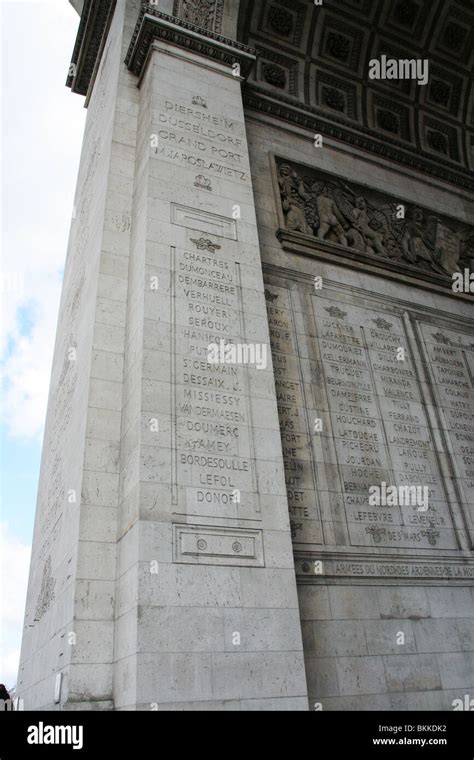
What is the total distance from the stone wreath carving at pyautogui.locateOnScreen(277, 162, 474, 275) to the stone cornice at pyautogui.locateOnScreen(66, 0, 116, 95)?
7.41m

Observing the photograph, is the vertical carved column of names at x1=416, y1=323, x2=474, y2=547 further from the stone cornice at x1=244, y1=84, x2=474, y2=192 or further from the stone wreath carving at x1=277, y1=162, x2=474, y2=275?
the stone cornice at x1=244, y1=84, x2=474, y2=192

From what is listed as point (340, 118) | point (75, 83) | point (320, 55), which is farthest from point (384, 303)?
point (75, 83)

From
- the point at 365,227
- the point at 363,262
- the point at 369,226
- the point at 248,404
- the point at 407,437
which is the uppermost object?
the point at 369,226

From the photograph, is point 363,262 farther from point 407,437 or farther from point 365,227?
point 407,437

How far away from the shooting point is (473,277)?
14625mm

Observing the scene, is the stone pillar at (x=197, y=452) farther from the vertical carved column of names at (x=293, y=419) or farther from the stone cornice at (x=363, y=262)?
the stone cornice at (x=363, y=262)

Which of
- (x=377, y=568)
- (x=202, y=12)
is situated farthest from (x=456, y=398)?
(x=202, y=12)

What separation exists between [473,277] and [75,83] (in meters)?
12.9

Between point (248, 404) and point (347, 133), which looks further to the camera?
point (347, 133)

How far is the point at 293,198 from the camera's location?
13.0 meters

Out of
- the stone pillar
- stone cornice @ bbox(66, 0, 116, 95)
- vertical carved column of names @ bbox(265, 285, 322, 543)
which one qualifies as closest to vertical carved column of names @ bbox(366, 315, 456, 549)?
vertical carved column of names @ bbox(265, 285, 322, 543)

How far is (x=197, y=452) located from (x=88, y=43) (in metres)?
14.5

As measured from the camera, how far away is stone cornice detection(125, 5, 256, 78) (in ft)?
38.7

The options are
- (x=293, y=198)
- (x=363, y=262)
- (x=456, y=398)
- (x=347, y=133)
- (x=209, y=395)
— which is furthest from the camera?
(x=347, y=133)
